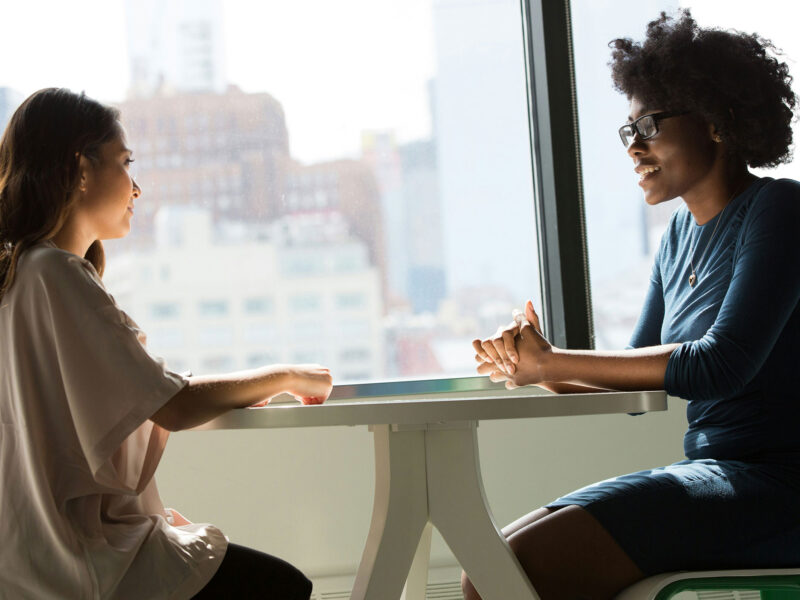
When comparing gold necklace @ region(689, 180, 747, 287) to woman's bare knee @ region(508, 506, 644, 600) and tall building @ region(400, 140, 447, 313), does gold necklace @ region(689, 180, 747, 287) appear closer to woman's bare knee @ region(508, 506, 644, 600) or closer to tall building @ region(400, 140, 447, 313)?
woman's bare knee @ region(508, 506, 644, 600)

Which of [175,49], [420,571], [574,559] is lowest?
[420,571]

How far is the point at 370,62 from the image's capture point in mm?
2551

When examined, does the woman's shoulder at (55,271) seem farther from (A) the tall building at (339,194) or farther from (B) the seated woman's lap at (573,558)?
(A) the tall building at (339,194)

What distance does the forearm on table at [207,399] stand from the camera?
123 centimetres

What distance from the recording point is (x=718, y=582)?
1.25m

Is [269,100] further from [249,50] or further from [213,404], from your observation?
[213,404]

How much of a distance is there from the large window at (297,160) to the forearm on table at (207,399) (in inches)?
49.2

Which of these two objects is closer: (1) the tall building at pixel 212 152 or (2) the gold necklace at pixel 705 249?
(2) the gold necklace at pixel 705 249

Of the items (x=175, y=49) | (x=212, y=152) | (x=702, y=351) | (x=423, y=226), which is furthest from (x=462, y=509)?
(x=175, y=49)

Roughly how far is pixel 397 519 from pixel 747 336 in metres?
0.63

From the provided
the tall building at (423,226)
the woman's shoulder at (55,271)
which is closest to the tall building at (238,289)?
the tall building at (423,226)

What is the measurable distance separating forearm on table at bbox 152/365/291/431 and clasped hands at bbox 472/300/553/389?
50 centimetres

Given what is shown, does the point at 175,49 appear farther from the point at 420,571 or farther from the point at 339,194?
the point at 420,571

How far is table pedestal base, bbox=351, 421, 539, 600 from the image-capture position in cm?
125
